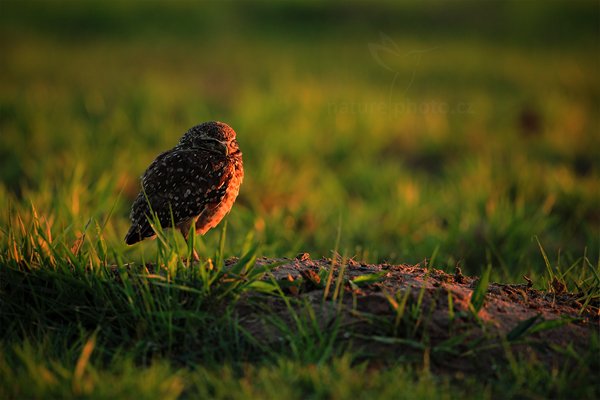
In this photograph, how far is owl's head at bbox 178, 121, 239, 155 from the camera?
173 inches

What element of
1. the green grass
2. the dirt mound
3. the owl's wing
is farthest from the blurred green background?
the dirt mound

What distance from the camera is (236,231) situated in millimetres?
5523

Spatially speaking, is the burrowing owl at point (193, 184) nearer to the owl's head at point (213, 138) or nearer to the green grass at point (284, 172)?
the owl's head at point (213, 138)

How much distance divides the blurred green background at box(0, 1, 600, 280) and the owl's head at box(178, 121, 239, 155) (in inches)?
27.4

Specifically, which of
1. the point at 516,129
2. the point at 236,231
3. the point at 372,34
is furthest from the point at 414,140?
the point at 372,34

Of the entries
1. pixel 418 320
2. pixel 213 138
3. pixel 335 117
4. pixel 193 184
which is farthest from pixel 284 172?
pixel 418 320

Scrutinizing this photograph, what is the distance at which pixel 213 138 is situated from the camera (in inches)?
172

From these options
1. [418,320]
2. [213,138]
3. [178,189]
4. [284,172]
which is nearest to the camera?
[418,320]

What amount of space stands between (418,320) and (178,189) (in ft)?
5.87

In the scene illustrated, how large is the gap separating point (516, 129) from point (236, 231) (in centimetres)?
525

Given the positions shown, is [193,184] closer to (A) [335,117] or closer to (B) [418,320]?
(B) [418,320]

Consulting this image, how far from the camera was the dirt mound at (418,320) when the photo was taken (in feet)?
10.1

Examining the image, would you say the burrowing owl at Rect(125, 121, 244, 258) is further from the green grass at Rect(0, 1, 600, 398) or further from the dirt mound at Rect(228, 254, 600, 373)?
the dirt mound at Rect(228, 254, 600, 373)

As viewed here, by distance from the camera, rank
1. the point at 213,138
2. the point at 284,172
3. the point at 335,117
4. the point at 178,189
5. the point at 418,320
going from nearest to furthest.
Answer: the point at 418,320 → the point at 178,189 → the point at 213,138 → the point at 284,172 → the point at 335,117
